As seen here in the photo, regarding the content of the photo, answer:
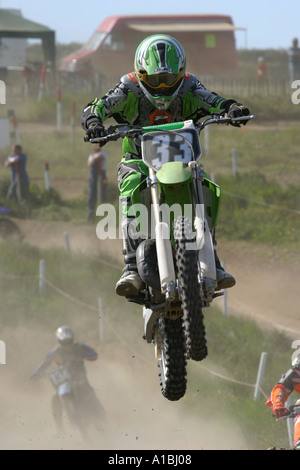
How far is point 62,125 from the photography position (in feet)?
88.1

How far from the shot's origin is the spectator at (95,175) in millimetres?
18672

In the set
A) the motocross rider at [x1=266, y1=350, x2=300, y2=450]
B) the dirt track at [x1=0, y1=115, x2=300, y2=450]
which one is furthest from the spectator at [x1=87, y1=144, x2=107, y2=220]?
the motocross rider at [x1=266, y1=350, x2=300, y2=450]

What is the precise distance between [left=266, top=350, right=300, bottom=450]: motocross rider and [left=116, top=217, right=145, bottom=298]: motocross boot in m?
4.38

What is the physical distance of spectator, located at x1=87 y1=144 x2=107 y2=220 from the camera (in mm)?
18672

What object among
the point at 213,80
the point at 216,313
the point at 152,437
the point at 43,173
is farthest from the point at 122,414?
the point at 213,80

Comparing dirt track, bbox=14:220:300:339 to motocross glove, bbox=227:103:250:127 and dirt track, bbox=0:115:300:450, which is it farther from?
motocross glove, bbox=227:103:250:127

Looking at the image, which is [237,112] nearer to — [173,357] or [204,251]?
[204,251]

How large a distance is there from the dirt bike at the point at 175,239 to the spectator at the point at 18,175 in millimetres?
13210

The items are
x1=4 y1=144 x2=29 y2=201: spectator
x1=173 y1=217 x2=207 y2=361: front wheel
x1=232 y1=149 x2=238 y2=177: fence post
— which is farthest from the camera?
x1=232 y1=149 x2=238 y2=177: fence post

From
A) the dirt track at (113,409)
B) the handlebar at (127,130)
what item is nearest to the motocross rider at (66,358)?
the dirt track at (113,409)

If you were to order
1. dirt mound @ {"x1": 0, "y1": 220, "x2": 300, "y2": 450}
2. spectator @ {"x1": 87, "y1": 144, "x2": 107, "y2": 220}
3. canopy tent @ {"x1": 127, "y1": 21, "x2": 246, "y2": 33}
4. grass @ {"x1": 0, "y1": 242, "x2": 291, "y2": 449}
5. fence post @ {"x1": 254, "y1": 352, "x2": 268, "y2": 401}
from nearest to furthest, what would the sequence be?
fence post @ {"x1": 254, "y1": 352, "x2": 268, "y2": 401} → dirt mound @ {"x1": 0, "y1": 220, "x2": 300, "y2": 450} → grass @ {"x1": 0, "y1": 242, "x2": 291, "y2": 449} → spectator @ {"x1": 87, "y1": 144, "x2": 107, "y2": 220} → canopy tent @ {"x1": 127, "y1": 21, "x2": 246, "y2": 33}

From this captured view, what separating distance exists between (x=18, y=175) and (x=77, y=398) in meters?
7.67

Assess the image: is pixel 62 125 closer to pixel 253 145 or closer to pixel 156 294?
pixel 253 145

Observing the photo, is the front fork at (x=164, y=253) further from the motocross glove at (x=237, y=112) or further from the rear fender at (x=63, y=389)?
the rear fender at (x=63, y=389)
